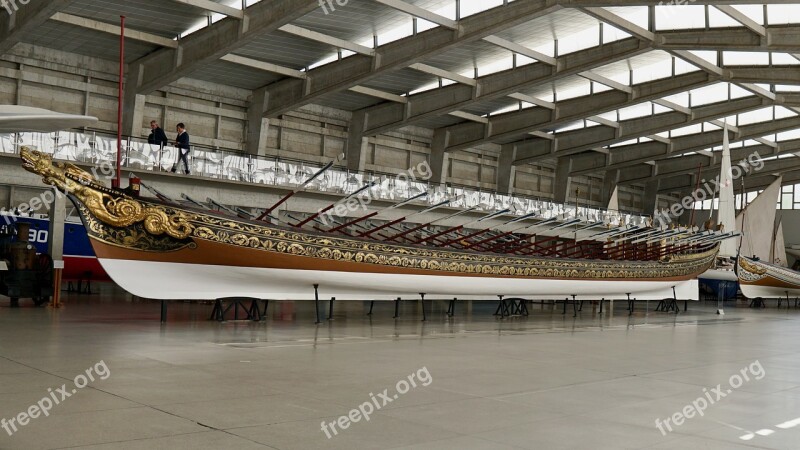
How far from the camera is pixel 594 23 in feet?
82.0

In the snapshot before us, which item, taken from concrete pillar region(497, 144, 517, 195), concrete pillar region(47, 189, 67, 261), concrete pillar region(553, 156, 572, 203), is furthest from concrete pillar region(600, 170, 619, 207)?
concrete pillar region(47, 189, 67, 261)

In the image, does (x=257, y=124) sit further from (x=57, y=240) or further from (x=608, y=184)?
(x=608, y=184)

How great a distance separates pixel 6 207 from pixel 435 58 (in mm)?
15718

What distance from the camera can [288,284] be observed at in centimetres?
1210

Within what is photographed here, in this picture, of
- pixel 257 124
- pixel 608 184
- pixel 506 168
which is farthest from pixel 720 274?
pixel 608 184

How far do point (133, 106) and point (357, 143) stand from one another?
1089cm

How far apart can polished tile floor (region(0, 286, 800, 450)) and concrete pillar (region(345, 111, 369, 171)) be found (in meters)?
22.8

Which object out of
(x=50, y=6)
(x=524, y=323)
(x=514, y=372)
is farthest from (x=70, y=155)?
(x=514, y=372)

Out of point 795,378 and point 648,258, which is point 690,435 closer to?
point 795,378

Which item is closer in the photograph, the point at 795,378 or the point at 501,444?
the point at 501,444

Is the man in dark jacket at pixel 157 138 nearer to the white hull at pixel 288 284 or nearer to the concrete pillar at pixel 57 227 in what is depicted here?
the concrete pillar at pixel 57 227

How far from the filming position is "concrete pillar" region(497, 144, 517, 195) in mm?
41031

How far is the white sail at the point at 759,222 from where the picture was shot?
33906mm

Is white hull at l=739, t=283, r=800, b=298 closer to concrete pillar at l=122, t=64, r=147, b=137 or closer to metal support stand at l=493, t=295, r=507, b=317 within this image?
metal support stand at l=493, t=295, r=507, b=317
